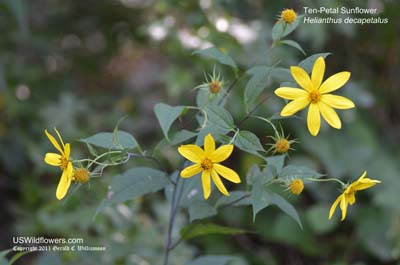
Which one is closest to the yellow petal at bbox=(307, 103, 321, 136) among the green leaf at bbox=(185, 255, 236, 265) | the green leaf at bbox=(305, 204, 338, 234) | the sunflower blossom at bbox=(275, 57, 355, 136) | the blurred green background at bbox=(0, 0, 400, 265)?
the sunflower blossom at bbox=(275, 57, 355, 136)

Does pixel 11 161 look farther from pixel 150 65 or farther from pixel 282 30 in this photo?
pixel 282 30

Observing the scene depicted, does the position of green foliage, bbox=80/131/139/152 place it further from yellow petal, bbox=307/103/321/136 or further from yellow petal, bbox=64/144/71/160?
yellow petal, bbox=307/103/321/136

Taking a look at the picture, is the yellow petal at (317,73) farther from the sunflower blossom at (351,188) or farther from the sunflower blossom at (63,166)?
the sunflower blossom at (63,166)

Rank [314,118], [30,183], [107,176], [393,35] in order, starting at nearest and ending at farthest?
[314,118] < [107,176] < [30,183] < [393,35]

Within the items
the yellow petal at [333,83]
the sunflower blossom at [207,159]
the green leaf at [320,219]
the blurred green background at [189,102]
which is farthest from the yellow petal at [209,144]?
the green leaf at [320,219]

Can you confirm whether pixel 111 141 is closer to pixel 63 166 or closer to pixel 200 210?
pixel 63 166

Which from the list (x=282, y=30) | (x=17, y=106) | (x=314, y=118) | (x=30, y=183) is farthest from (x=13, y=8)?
A: (x=314, y=118)

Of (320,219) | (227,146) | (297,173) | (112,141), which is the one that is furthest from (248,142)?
(320,219)
